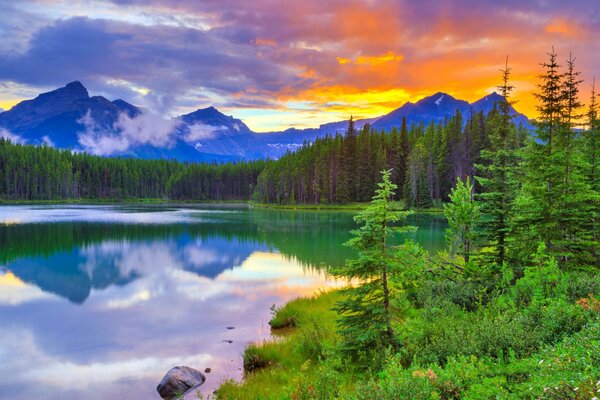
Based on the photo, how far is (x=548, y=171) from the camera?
1792cm

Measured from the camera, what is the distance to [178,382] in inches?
527

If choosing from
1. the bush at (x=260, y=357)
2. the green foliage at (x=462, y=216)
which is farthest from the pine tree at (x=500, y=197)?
the bush at (x=260, y=357)

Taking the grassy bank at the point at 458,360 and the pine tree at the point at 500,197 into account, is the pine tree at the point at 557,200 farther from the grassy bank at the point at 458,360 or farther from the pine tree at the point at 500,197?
the grassy bank at the point at 458,360

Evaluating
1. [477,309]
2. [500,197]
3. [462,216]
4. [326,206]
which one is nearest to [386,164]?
[326,206]

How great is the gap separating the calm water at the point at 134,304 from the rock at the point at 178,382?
346 millimetres

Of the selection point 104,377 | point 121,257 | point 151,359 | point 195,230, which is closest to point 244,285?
point 151,359

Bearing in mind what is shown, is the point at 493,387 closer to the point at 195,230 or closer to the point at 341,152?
the point at 195,230

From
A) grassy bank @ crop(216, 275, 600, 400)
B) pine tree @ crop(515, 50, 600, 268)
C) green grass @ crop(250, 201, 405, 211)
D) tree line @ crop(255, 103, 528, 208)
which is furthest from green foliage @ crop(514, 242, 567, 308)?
green grass @ crop(250, 201, 405, 211)

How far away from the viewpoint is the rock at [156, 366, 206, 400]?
13.2 m

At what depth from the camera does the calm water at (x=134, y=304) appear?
15.2 meters

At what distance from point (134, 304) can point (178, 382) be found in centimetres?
1314

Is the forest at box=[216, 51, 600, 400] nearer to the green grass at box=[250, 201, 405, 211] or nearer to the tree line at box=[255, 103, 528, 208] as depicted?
the tree line at box=[255, 103, 528, 208]

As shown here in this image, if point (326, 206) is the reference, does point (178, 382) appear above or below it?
below

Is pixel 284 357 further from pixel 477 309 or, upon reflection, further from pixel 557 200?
pixel 557 200
